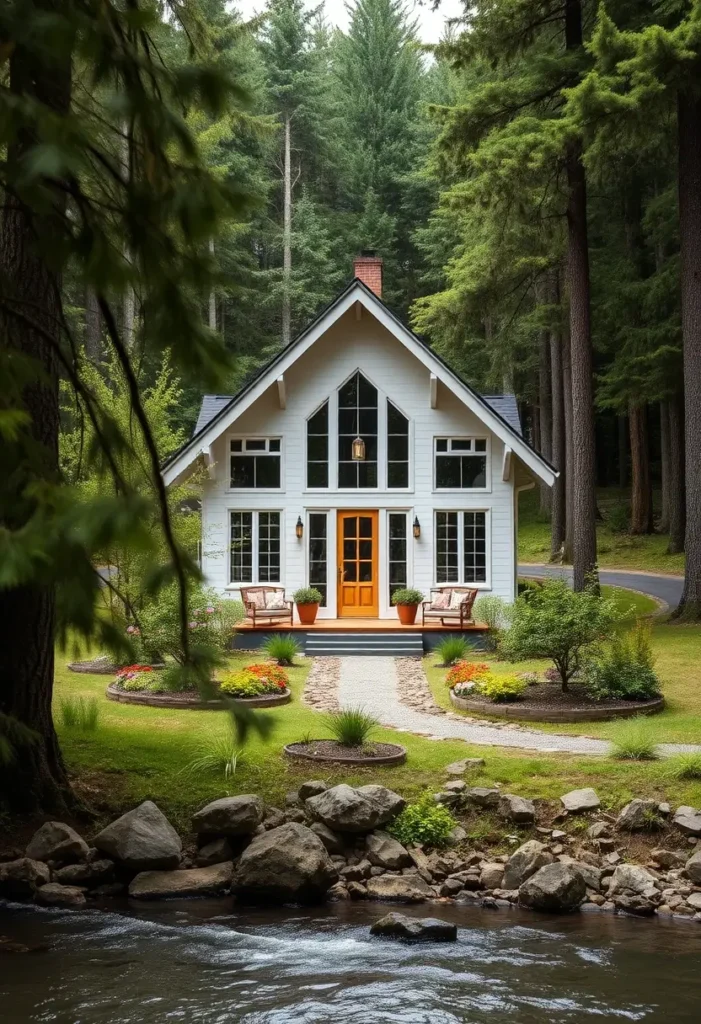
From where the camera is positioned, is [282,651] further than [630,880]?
Yes

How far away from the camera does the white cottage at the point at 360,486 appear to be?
1941 cm

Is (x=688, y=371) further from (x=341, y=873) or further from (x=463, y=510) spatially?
(x=341, y=873)

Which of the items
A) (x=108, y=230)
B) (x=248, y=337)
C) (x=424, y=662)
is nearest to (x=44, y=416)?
(x=108, y=230)

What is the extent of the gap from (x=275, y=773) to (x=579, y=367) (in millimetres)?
10660

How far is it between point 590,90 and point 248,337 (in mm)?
24737

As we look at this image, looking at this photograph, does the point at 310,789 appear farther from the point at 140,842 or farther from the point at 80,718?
the point at 80,718

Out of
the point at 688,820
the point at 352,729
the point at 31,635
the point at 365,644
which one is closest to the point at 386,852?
the point at 352,729

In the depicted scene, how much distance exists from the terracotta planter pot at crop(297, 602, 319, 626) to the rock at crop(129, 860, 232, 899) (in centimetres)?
1085

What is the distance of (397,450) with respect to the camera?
19.7 meters

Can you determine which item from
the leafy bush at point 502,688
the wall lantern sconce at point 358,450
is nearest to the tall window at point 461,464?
the wall lantern sconce at point 358,450

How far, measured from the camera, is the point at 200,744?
32.5ft

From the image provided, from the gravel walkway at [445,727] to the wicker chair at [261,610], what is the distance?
3723 millimetres

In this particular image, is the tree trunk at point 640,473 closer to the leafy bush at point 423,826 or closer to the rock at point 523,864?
the leafy bush at point 423,826

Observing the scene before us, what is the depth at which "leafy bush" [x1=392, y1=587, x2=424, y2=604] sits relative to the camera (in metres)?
18.7
